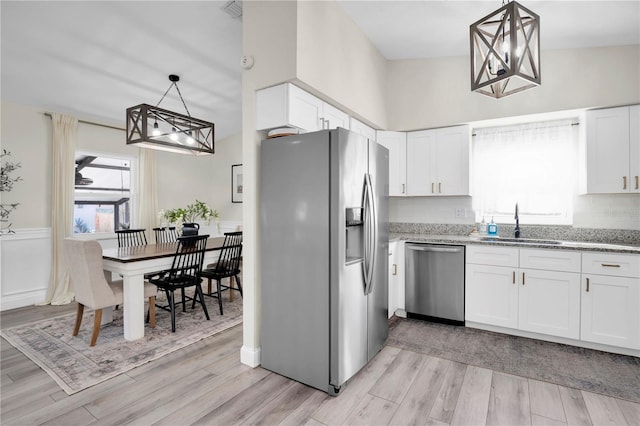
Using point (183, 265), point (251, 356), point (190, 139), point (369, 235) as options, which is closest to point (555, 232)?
point (369, 235)

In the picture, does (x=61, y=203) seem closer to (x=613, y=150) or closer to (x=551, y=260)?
(x=551, y=260)

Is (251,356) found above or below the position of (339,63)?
below

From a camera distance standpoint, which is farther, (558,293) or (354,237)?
(558,293)

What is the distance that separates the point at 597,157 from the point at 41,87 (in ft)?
20.4

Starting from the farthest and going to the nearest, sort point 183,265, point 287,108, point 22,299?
point 22,299, point 183,265, point 287,108

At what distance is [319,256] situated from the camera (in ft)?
7.35

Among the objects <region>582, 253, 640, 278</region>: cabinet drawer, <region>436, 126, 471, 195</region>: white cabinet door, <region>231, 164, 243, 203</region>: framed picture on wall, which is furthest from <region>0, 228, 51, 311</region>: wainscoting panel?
<region>582, 253, 640, 278</region>: cabinet drawer

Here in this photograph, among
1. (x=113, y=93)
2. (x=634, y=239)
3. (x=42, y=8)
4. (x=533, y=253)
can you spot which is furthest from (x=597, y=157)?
(x=113, y=93)

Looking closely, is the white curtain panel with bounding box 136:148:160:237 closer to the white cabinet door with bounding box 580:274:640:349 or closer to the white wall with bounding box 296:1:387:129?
the white wall with bounding box 296:1:387:129

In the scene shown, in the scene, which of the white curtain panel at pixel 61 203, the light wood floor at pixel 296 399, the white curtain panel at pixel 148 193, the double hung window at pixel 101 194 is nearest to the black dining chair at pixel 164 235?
the white curtain panel at pixel 148 193

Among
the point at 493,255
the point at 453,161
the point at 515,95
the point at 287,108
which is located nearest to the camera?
the point at 287,108

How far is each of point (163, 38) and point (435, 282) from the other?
3931 mm

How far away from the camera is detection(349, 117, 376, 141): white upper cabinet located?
341 centimetres

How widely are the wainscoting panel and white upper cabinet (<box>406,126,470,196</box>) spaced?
16.2 ft
